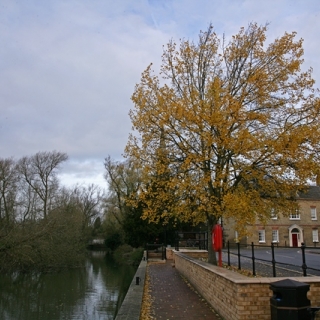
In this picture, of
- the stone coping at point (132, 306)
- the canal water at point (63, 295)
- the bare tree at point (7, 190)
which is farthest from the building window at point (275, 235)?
the stone coping at point (132, 306)

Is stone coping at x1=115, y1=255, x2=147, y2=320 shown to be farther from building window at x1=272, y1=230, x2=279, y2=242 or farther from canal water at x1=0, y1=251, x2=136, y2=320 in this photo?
building window at x1=272, y1=230, x2=279, y2=242

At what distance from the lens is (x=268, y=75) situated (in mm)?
13141

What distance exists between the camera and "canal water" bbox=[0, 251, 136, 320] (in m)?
16.8

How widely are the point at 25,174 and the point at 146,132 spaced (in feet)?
119

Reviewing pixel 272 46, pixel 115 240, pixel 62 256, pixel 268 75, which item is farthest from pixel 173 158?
pixel 115 240

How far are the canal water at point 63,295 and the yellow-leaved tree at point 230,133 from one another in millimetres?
6509

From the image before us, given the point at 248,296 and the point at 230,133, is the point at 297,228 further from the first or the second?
the point at 248,296

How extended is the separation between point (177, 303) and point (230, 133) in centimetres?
558

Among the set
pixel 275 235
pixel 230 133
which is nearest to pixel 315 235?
pixel 275 235

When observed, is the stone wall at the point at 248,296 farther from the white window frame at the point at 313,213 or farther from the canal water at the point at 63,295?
the white window frame at the point at 313,213

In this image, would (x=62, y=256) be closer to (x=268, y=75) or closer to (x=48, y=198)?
(x=48, y=198)

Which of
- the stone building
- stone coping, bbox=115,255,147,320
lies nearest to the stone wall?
stone coping, bbox=115,255,147,320

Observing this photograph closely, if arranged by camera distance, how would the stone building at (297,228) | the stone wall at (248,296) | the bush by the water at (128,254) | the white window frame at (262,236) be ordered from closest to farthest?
the stone wall at (248,296) < the bush by the water at (128,254) < the white window frame at (262,236) < the stone building at (297,228)

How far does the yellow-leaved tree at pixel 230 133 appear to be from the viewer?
11.8m
